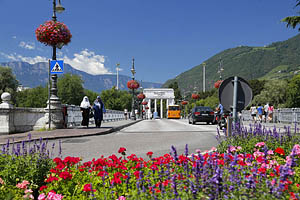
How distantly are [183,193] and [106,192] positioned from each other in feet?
2.43

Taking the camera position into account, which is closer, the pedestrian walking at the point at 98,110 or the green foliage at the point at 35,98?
the pedestrian walking at the point at 98,110

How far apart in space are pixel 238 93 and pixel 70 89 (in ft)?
304

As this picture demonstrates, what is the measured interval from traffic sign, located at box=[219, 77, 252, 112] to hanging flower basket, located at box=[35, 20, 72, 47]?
940 cm

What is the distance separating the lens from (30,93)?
10438 centimetres

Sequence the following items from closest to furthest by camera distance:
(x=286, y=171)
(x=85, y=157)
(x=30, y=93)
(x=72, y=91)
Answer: (x=286, y=171) < (x=85, y=157) < (x=72, y=91) < (x=30, y=93)

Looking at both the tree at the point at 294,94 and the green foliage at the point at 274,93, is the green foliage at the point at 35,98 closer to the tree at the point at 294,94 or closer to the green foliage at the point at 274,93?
the green foliage at the point at 274,93

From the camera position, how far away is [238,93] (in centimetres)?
A: 788

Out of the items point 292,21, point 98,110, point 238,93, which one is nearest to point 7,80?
point 98,110

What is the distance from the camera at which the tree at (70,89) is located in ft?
317

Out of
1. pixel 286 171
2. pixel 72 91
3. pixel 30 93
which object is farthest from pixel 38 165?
pixel 30 93

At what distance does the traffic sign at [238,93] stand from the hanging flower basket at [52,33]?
30.9 feet

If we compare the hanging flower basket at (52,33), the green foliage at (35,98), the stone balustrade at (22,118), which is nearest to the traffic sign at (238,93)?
the hanging flower basket at (52,33)

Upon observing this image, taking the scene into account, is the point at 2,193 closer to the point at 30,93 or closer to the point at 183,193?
the point at 183,193

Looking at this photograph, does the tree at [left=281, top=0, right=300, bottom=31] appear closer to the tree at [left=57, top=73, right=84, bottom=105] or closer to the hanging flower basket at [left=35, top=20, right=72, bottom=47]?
the hanging flower basket at [left=35, top=20, right=72, bottom=47]
